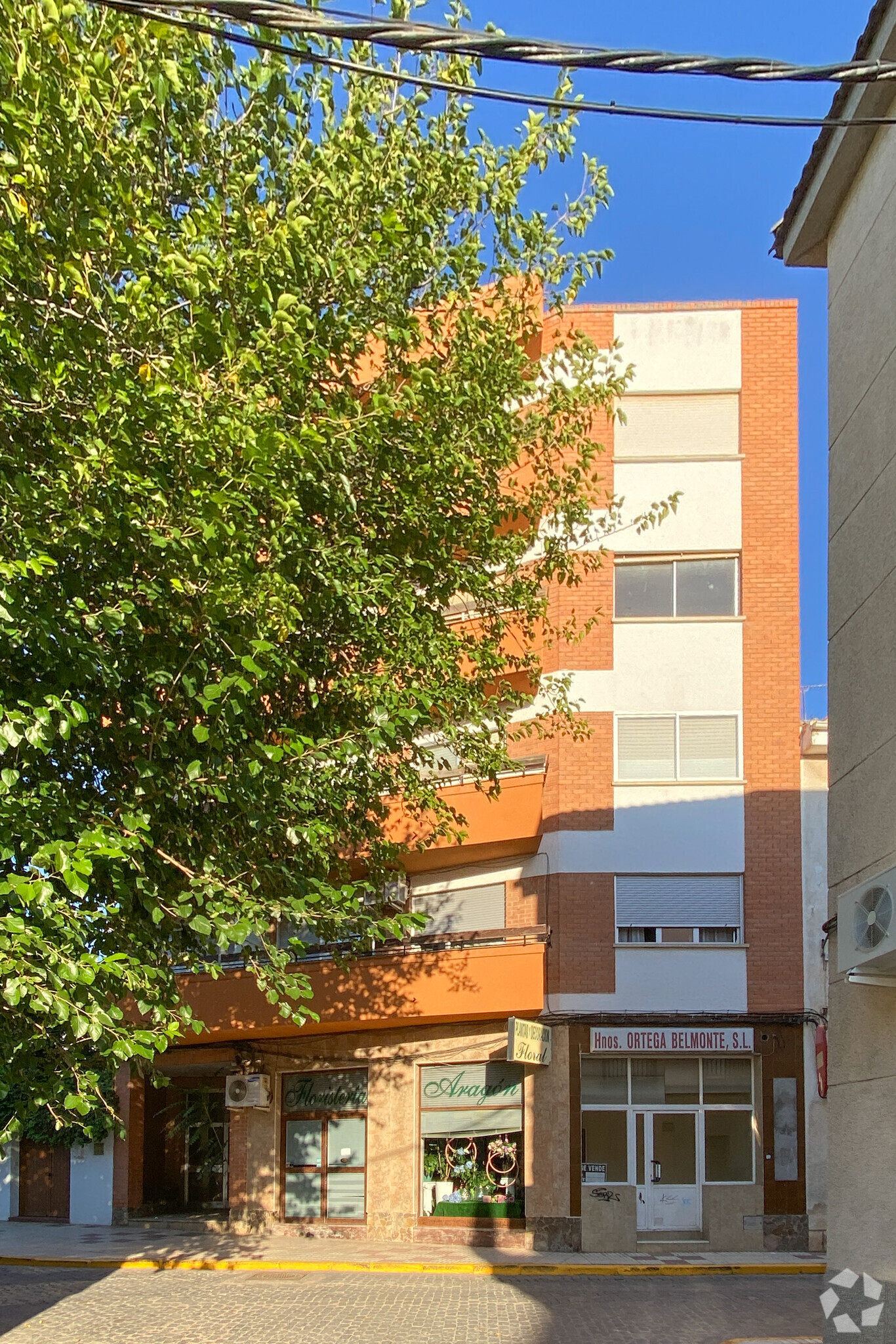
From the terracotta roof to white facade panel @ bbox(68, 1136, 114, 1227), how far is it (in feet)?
67.8

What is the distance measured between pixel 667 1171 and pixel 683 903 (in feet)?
12.9

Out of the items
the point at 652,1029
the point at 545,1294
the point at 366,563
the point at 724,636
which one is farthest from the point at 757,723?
the point at 366,563

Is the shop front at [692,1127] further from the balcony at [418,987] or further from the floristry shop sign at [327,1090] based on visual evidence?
the floristry shop sign at [327,1090]

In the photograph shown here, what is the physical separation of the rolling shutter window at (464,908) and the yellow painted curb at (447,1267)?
5.30 metres

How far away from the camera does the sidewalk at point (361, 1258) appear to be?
16875mm

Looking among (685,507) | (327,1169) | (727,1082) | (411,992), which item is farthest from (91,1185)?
(685,507)

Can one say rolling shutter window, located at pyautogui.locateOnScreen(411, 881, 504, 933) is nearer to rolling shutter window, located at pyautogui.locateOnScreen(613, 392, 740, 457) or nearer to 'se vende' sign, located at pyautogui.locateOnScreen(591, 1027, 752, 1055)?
'se vende' sign, located at pyautogui.locateOnScreen(591, 1027, 752, 1055)

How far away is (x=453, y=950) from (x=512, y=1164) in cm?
332

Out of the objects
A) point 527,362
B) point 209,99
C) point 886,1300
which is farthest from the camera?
point 527,362

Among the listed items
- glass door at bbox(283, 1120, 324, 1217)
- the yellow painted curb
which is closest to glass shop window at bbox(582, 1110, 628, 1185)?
the yellow painted curb

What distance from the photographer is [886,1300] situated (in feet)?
26.2

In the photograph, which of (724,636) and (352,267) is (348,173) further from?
(724,636)

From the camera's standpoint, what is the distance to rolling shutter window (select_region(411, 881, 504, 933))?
69.9 feet

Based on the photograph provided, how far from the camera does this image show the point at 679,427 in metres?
21.8
